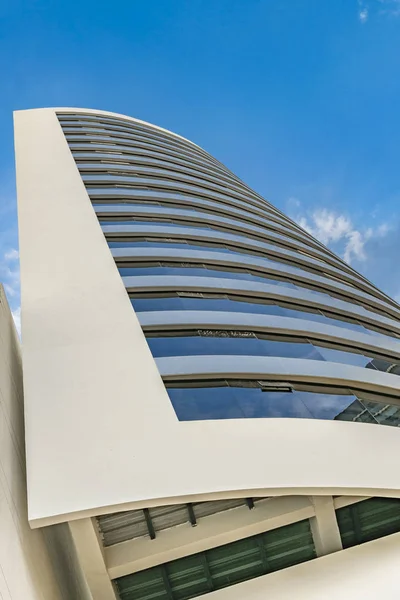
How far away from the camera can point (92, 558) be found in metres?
7.27

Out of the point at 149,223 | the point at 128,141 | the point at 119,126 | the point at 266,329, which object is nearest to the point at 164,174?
the point at 128,141

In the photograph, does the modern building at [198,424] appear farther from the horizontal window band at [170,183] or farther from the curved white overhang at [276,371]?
the horizontal window band at [170,183]

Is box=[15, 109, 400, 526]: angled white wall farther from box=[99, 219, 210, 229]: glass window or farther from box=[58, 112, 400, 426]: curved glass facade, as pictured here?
box=[99, 219, 210, 229]: glass window

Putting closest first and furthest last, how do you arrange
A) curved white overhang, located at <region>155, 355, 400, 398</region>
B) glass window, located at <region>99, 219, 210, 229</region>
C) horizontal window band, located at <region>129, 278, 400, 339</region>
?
curved white overhang, located at <region>155, 355, 400, 398</region> < horizontal window band, located at <region>129, 278, 400, 339</region> < glass window, located at <region>99, 219, 210, 229</region>

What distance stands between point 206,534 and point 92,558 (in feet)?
6.13

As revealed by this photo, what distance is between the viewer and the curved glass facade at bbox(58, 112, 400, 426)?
8.56 m

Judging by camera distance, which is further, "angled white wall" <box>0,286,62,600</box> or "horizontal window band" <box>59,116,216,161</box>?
"horizontal window band" <box>59,116,216,161</box>

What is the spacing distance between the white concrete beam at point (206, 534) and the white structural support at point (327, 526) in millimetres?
149

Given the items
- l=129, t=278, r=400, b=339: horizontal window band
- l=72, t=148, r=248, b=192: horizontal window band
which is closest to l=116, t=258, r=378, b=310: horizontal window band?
l=129, t=278, r=400, b=339: horizontal window band

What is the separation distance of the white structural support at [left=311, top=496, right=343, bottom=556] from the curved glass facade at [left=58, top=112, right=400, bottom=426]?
4.62ft

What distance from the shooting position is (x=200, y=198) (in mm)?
19562

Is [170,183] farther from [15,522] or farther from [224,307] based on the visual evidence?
[15,522]

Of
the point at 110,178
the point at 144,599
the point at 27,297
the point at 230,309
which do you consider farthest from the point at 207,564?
the point at 110,178

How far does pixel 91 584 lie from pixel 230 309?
20.8ft
